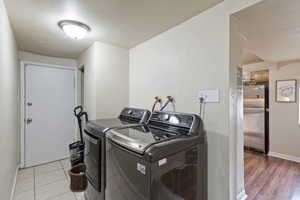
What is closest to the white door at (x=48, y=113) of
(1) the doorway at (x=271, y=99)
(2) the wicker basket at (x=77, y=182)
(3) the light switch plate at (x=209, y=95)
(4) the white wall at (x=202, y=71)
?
(2) the wicker basket at (x=77, y=182)

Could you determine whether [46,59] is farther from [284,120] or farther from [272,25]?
[284,120]

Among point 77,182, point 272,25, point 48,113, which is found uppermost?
point 272,25

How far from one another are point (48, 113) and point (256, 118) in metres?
4.89

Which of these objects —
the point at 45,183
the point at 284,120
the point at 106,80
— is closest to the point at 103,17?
the point at 106,80

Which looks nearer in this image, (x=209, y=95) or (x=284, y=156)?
(x=209, y=95)

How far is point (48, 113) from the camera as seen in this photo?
10.3ft

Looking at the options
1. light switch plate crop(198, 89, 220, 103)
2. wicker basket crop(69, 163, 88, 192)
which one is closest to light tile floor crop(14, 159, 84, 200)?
wicker basket crop(69, 163, 88, 192)

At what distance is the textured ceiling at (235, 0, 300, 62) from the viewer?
4.35 ft

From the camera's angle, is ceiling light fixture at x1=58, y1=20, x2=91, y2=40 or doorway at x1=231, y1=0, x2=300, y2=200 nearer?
doorway at x1=231, y1=0, x2=300, y2=200

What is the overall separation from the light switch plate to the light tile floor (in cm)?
205

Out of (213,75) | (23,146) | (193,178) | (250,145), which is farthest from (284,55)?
(23,146)

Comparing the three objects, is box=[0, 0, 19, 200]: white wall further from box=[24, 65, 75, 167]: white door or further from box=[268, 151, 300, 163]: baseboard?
box=[268, 151, 300, 163]: baseboard

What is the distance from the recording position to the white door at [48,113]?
9.70 feet

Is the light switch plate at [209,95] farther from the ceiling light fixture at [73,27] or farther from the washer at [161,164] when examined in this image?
the ceiling light fixture at [73,27]
